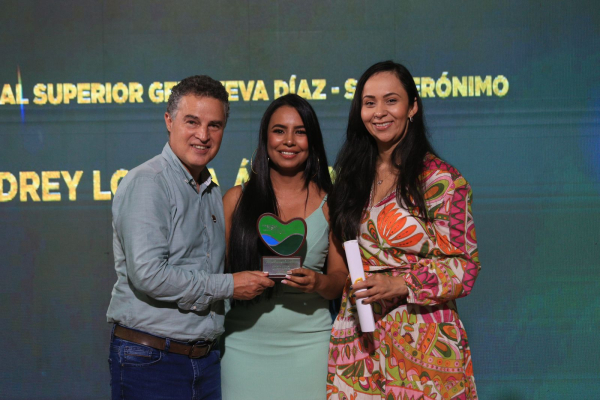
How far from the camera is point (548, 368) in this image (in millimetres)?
3732

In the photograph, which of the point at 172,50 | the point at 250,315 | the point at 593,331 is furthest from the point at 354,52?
the point at 593,331

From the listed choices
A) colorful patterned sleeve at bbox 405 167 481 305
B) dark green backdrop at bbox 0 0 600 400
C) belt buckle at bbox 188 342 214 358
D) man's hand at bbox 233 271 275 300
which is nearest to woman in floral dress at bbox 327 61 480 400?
colorful patterned sleeve at bbox 405 167 481 305

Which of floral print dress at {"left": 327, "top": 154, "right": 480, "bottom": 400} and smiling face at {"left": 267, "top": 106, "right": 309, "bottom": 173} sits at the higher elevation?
smiling face at {"left": 267, "top": 106, "right": 309, "bottom": 173}

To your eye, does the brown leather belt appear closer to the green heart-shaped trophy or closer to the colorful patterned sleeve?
the green heart-shaped trophy

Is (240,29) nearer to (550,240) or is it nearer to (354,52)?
(354,52)

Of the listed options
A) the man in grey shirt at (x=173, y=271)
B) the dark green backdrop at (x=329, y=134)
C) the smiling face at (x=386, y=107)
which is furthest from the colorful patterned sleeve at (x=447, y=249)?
the dark green backdrop at (x=329, y=134)

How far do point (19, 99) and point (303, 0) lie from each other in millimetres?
1880

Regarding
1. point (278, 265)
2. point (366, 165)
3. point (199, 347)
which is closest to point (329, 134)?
point (366, 165)

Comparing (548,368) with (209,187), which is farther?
(548,368)

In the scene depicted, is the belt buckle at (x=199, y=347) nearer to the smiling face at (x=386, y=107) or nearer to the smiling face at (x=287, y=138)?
the smiling face at (x=287, y=138)

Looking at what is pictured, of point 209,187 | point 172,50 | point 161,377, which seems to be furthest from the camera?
point 172,50

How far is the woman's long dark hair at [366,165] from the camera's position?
194cm

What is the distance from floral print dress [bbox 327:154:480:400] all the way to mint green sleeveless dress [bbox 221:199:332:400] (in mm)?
334

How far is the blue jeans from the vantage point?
1.88m
